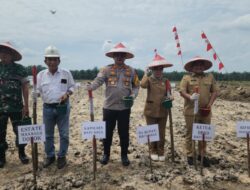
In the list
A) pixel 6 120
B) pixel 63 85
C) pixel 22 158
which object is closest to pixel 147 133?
pixel 63 85

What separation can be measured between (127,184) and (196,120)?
5.41 ft

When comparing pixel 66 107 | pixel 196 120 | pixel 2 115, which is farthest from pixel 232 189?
pixel 2 115

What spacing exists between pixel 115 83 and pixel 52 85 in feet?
3.34

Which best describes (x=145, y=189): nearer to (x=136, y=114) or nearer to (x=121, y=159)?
(x=121, y=159)

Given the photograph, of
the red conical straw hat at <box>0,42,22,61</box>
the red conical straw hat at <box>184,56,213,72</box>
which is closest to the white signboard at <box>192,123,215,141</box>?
the red conical straw hat at <box>184,56,213,72</box>

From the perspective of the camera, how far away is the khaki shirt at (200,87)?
5617mm

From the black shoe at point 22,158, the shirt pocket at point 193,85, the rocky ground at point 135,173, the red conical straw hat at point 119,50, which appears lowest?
the rocky ground at point 135,173

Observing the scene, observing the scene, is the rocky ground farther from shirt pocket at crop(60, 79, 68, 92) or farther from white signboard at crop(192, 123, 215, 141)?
shirt pocket at crop(60, 79, 68, 92)

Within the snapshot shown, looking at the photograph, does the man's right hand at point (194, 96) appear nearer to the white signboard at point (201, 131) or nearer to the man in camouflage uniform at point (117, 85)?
the white signboard at point (201, 131)

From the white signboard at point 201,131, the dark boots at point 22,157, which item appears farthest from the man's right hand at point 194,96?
the dark boots at point 22,157

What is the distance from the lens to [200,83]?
5.61 metres

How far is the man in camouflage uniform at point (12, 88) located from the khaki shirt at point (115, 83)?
122cm

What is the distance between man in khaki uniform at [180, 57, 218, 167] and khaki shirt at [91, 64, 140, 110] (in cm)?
98

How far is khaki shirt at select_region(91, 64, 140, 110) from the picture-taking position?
536 cm
